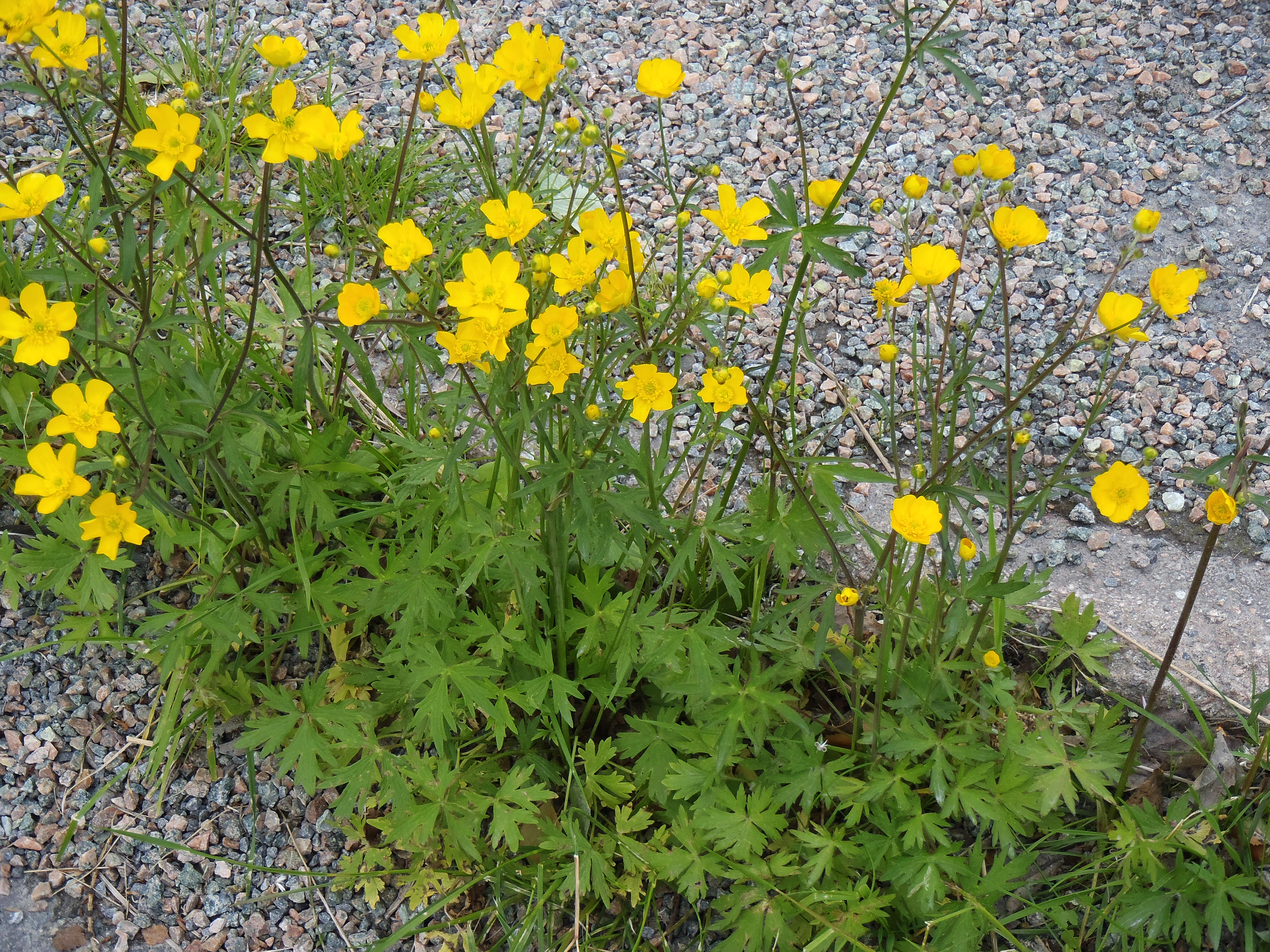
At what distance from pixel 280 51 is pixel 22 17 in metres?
0.39

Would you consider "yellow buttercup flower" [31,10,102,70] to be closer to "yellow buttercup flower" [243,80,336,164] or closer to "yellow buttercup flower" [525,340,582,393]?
"yellow buttercup flower" [243,80,336,164]

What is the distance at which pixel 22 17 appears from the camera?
157 centimetres

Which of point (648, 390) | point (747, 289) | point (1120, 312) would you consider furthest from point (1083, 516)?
point (648, 390)

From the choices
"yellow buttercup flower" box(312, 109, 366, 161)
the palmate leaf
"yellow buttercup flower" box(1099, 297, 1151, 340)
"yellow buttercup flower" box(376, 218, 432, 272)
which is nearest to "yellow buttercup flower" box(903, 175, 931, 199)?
"yellow buttercup flower" box(1099, 297, 1151, 340)

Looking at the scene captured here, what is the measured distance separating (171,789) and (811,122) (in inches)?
114

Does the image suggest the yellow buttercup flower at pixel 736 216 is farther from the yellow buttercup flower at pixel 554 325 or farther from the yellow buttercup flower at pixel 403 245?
the yellow buttercup flower at pixel 403 245

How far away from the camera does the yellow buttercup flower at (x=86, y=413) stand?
5.68 feet

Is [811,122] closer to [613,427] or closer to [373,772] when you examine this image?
[613,427]

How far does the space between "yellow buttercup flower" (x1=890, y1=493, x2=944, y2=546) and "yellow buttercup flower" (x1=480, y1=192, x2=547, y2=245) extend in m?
0.78

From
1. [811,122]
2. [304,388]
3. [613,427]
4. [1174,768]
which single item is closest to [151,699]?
[304,388]

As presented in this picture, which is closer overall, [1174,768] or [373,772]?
[373,772]

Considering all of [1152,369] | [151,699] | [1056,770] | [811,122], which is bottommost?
[151,699]

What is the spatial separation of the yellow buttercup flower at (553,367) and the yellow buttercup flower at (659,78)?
1.50 feet

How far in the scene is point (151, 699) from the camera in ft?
8.08
